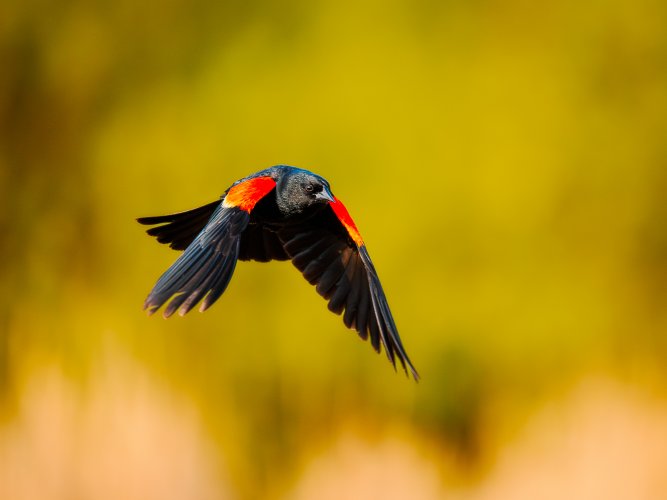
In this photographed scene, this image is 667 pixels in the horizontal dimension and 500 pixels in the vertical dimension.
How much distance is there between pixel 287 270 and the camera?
6.97 m

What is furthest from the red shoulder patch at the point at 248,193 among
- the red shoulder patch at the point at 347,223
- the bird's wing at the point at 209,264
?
the red shoulder patch at the point at 347,223

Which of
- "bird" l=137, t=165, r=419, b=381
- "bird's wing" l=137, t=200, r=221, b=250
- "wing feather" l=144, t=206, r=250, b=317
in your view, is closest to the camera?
"wing feather" l=144, t=206, r=250, b=317

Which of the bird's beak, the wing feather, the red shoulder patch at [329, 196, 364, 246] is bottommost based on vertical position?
the wing feather

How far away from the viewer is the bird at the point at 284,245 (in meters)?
3.27

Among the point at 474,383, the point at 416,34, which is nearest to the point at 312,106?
the point at 416,34

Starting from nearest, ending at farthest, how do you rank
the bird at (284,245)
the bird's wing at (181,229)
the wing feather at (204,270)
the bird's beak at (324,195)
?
the wing feather at (204,270) < the bird at (284,245) < the bird's beak at (324,195) < the bird's wing at (181,229)

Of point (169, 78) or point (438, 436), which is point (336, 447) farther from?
point (169, 78)

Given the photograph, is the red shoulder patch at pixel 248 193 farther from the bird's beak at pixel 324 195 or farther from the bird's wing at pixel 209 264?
the bird's beak at pixel 324 195

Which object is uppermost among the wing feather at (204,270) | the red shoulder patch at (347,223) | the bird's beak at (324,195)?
the bird's beak at (324,195)

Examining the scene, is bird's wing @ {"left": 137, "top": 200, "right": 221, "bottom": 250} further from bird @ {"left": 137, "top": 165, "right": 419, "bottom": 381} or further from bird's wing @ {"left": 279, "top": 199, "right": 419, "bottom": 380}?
bird's wing @ {"left": 279, "top": 199, "right": 419, "bottom": 380}

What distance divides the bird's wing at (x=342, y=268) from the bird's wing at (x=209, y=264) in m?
0.52

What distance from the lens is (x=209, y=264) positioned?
10.8ft

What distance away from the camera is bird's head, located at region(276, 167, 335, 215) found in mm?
3928

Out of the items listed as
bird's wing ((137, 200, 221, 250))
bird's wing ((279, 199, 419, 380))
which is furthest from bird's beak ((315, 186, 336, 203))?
bird's wing ((137, 200, 221, 250))
